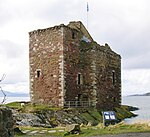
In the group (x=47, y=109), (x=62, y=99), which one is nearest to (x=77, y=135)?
(x=47, y=109)

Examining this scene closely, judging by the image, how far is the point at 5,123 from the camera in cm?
968

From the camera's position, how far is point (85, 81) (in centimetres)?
3981

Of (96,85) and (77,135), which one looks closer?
(77,135)

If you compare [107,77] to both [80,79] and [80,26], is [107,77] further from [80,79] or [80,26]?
[80,26]

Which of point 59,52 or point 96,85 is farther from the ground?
point 59,52

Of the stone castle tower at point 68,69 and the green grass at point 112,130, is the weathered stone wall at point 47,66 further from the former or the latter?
the green grass at point 112,130

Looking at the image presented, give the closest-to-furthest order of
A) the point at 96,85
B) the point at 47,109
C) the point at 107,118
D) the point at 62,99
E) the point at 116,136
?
the point at 116,136
the point at 107,118
the point at 47,109
the point at 62,99
the point at 96,85

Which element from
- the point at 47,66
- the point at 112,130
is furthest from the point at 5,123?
the point at 47,66

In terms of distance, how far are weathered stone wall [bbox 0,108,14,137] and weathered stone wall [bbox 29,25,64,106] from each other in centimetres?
2671

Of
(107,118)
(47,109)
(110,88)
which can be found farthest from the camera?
(110,88)

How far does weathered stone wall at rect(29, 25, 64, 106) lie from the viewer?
3716cm

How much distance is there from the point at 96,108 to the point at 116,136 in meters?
21.9

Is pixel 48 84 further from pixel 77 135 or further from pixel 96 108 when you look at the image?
pixel 77 135

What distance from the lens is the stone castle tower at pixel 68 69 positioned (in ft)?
122
